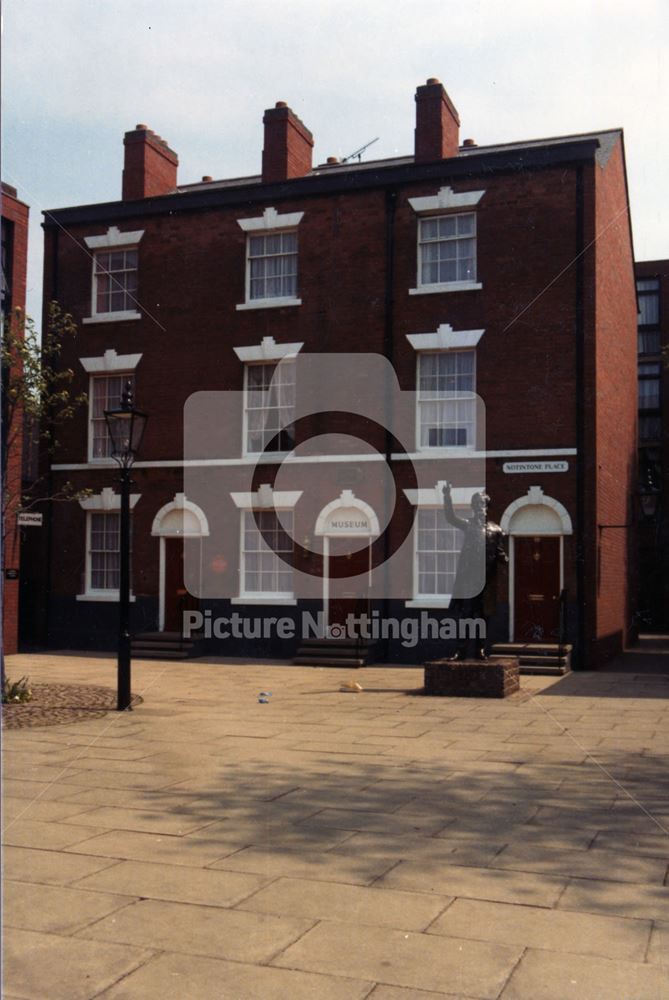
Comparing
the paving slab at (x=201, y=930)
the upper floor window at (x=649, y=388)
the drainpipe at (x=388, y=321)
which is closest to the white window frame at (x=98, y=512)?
the drainpipe at (x=388, y=321)

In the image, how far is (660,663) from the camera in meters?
22.7

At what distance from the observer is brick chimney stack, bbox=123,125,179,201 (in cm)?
2522

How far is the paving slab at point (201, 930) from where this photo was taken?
499 cm

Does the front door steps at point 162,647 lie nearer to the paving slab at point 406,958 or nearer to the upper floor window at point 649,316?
the paving slab at point 406,958

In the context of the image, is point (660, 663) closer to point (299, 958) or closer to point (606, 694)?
point (606, 694)

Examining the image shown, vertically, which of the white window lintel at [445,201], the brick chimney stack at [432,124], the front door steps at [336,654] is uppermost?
the brick chimney stack at [432,124]

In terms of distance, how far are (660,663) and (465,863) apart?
57.4ft

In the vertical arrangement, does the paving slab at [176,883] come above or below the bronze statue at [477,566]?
below

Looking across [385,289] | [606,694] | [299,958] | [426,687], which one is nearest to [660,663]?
[606,694]

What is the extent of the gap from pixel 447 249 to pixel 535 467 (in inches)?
211

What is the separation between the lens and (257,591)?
76.6ft

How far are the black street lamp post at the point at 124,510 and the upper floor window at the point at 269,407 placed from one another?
9038mm

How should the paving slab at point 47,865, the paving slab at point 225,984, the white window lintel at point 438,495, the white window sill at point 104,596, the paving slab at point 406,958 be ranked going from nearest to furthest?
the paving slab at point 225,984, the paving slab at point 406,958, the paving slab at point 47,865, the white window lintel at point 438,495, the white window sill at point 104,596

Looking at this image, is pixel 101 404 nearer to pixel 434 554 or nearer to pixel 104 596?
pixel 104 596
